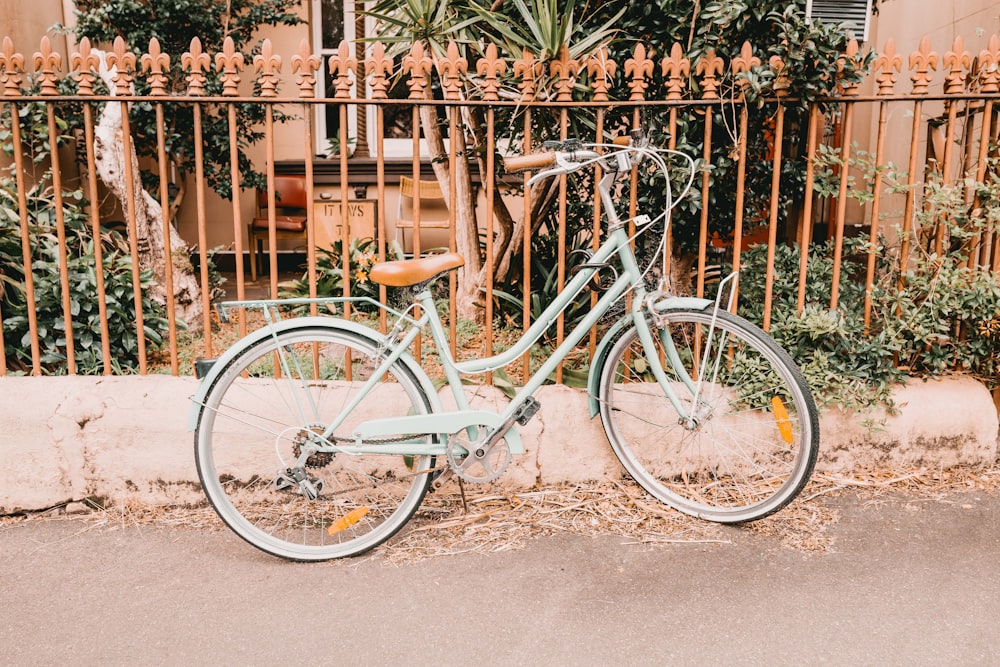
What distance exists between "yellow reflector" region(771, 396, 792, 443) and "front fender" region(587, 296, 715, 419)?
0.44 meters

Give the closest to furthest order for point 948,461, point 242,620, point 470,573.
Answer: point 242,620 < point 470,573 < point 948,461

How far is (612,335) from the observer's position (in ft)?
10.3

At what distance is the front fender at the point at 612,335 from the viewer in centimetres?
298

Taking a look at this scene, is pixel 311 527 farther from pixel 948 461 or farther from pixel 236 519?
pixel 948 461

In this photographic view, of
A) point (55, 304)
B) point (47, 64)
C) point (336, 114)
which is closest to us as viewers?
point (47, 64)

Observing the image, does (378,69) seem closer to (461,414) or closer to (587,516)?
(461,414)

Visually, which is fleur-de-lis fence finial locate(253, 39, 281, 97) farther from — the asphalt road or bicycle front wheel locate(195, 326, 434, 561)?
the asphalt road

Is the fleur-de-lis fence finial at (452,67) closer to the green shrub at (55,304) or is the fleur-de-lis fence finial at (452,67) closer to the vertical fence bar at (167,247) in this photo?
the vertical fence bar at (167,247)

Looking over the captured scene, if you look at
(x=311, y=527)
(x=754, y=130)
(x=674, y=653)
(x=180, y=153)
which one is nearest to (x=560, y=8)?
(x=754, y=130)

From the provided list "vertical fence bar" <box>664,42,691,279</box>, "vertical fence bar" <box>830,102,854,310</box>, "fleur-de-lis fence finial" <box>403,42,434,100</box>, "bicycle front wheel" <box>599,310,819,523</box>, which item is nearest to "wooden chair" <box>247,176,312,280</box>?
"fleur-de-lis fence finial" <box>403,42,434,100</box>

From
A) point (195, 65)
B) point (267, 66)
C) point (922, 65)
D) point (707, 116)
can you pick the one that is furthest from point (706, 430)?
point (195, 65)

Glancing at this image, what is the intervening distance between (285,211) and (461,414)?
7.08m

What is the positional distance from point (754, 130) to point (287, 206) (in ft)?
22.0

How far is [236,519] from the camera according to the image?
2.92m
